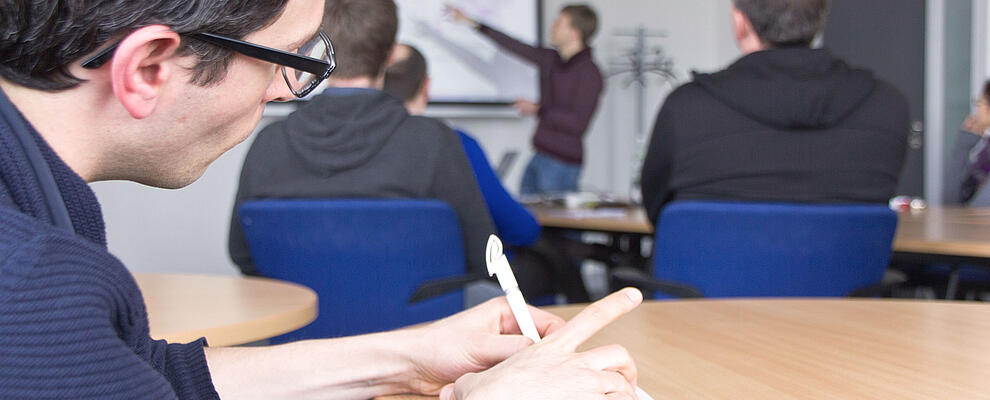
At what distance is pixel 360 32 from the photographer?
211 centimetres

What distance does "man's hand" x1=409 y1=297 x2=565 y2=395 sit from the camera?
80 cm

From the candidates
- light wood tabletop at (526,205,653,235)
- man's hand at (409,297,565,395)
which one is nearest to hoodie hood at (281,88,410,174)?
light wood tabletop at (526,205,653,235)

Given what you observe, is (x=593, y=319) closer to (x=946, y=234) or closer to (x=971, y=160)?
(x=946, y=234)

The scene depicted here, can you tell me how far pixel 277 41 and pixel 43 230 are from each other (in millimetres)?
248

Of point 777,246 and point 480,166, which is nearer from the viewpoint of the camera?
point 777,246

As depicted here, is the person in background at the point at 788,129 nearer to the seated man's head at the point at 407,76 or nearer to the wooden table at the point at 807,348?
the wooden table at the point at 807,348

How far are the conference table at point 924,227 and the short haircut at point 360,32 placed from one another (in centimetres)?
96

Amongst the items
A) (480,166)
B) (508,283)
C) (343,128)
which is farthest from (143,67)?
(480,166)

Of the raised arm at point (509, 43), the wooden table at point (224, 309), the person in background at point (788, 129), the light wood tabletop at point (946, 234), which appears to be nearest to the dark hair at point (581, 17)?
the raised arm at point (509, 43)

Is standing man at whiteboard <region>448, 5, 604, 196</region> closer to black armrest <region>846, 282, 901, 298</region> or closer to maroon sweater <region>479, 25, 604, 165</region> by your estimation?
maroon sweater <region>479, 25, 604, 165</region>

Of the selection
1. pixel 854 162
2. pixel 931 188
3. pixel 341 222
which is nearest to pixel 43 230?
pixel 341 222

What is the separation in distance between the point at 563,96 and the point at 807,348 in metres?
4.34

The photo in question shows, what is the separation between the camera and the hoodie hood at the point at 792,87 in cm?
189

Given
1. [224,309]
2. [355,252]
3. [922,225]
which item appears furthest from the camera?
[922,225]
